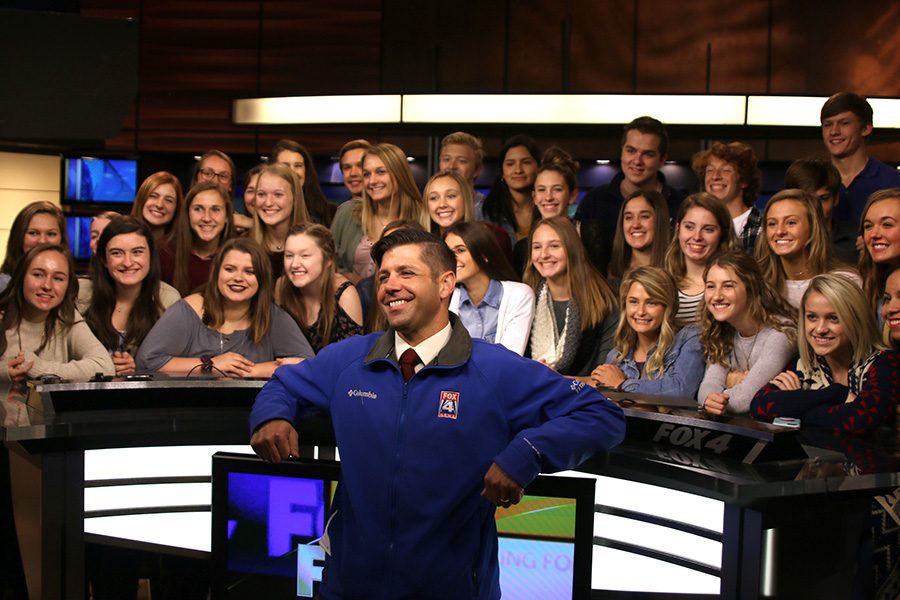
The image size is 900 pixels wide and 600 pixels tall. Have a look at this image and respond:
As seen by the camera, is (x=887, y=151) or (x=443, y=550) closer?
(x=443, y=550)

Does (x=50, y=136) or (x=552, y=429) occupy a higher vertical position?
(x=50, y=136)

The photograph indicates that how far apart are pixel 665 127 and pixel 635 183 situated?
325 millimetres

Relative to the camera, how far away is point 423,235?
2422 mm

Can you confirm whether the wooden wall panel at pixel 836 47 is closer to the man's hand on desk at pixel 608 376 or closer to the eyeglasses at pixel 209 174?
the eyeglasses at pixel 209 174

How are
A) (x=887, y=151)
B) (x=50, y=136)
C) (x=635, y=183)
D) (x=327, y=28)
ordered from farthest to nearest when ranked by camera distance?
(x=327, y=28) < (x=887, y=151) < (x=635, y=183) < (x=50, y=136)

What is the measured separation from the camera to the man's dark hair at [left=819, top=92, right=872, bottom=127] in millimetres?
4746

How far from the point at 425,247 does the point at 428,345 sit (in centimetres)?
22

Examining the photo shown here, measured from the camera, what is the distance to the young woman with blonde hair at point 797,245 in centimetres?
407

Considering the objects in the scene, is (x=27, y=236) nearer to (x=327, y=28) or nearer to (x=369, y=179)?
(x=369, y=179)

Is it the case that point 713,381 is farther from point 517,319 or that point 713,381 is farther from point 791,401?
point 517,319

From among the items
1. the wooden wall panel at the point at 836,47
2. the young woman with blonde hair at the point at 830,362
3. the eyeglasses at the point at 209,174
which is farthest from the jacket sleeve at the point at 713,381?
the wooden wall panel at the point at 836,47

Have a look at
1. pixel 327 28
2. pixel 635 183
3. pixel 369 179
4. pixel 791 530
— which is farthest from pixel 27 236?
pixel 327 28

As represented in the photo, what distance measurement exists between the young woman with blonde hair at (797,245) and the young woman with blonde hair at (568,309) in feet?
2.21

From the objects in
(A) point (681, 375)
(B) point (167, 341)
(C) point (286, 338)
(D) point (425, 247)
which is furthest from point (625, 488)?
(B) point (167, 341)
